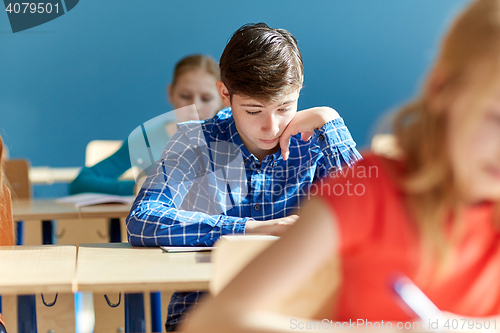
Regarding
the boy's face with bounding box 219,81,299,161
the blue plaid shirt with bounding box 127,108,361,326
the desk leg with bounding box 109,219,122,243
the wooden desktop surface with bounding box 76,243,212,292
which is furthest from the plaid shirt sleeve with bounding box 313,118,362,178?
the desk leg with bounding box 109,219,122,243

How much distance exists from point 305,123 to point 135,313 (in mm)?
701

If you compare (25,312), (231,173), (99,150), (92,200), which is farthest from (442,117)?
(99,150)

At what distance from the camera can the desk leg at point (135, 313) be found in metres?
1.31

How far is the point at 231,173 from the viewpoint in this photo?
1508mm

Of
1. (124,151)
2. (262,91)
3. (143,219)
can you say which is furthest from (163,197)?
(124,151)

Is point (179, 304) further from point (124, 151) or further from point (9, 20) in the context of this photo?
point (9, 20)

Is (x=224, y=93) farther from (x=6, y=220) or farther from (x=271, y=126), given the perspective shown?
(x=6, y=220)

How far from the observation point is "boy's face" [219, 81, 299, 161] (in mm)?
1427

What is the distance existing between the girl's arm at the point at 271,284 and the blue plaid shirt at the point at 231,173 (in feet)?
2.92

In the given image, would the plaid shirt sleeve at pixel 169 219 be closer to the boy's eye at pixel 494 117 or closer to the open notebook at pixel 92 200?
the open notebook at pixel 92 200

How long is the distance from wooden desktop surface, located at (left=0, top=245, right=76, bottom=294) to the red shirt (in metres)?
0.60

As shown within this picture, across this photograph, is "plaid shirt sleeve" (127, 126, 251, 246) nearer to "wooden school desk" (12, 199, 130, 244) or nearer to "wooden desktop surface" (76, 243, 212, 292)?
"wooden desktop surface" (76, 243, 212, 292)

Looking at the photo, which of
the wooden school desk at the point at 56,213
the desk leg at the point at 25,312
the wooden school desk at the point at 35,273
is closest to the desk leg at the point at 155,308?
the wooden school desk at the point at 56,213

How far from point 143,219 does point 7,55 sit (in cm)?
363
